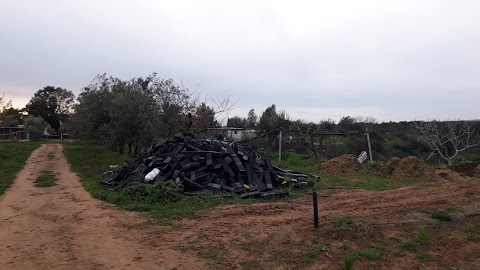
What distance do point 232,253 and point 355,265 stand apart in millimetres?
1743

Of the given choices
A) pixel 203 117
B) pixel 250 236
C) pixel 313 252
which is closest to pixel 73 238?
pixel 250 236

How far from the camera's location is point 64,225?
7523 mm

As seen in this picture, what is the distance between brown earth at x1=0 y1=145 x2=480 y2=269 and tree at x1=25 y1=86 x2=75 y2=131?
61.1 meters

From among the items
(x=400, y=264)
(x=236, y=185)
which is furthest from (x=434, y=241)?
(x=236, y=185)

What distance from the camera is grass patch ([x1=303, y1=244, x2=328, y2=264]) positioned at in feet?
17.1

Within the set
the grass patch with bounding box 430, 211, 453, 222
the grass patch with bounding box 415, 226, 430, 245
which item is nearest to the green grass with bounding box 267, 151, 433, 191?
the grass patch with bounding box 430, 211, 453, 222

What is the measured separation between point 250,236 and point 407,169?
427 inches

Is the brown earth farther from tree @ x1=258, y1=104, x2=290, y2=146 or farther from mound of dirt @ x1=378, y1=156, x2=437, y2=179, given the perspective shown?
tree @ x1=258, y1=104, x2=290, y2=146

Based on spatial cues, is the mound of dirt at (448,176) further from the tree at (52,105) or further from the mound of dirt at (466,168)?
the tree at (52,105)

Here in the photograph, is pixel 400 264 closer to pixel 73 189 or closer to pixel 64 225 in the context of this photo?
pixel 64 225

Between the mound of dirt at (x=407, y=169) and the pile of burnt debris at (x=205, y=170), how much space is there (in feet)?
13.8

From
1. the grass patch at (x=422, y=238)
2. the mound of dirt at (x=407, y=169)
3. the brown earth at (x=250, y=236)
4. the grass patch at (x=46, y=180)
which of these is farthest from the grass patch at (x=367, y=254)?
the grass patch at (x=46, y=180)

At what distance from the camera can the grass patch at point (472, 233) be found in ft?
18.9

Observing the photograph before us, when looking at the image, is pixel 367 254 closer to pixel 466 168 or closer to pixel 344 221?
pixel 344 221
